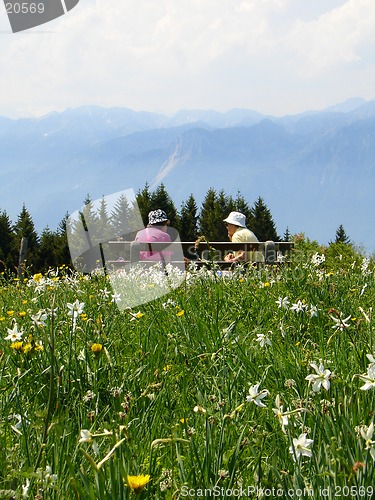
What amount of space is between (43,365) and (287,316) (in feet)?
5.65

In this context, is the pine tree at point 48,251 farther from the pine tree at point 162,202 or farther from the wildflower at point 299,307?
the wildflower at point 299,307

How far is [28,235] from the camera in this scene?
3158 centimetres

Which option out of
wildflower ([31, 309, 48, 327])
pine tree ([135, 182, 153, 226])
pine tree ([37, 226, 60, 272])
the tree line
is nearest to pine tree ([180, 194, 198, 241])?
the tree line

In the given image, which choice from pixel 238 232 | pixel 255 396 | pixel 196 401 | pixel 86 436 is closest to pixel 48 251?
pixel 238 232

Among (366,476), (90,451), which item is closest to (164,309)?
(90,451)

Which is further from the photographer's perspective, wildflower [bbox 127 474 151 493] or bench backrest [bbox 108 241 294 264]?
bench backrest [bbox 108 241 294 264]

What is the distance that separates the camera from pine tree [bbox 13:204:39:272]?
30.4 metres

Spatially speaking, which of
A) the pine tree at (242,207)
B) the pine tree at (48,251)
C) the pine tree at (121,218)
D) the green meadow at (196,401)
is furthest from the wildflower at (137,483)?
the pine tree at (242,207)

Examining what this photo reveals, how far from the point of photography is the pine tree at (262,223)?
3594cm

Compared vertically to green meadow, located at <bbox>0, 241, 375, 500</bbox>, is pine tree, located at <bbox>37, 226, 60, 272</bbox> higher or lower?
lower

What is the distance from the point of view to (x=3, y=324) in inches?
170

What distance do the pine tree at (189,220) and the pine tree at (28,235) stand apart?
27.0ft

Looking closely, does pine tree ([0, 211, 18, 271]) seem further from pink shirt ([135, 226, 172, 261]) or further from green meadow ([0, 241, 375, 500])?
green meadow ([0, 241, 375, 500])

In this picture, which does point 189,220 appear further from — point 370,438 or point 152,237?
point 370,438
